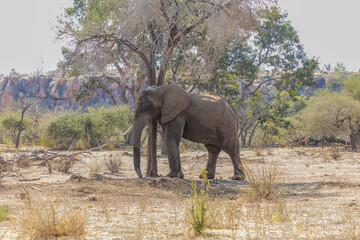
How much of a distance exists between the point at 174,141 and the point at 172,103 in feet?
3.00

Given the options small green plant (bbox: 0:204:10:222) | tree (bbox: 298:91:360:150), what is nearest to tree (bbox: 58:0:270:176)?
small green plant (bbox: 0:204:10:222)

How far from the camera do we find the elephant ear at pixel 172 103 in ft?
32.0

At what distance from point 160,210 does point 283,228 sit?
193 centimetres

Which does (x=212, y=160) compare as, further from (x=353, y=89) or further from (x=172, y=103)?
(x=353, y=89)

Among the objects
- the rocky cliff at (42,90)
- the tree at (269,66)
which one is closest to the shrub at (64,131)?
the tree at (269,66)

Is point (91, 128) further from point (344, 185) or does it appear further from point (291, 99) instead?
point (344, 185)

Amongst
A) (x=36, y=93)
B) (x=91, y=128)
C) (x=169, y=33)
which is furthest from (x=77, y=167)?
(x=36, y=93)

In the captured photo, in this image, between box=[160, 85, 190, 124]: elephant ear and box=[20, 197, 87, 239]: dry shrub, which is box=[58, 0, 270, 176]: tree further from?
box=[20, 197, 87, 239]: dry shrub

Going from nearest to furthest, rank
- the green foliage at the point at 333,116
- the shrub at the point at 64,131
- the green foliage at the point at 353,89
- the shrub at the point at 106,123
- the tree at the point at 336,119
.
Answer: the shrub at the point at 64,131, the shrub at the point at 106,123, the tree at the point at 336,119, the green foliage at the point at 333,116, the green foliage at the point at 353,89

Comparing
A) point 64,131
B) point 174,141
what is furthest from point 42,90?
point 174,141

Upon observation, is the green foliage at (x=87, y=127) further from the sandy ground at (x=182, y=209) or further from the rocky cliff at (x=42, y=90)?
the rocky cliff at (x=42, y=90)

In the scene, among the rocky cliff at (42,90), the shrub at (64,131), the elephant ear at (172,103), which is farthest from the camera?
the rocky cliff at (42,90)

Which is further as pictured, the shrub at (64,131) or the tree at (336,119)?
the tree at (336,119)

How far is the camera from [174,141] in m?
9.66
